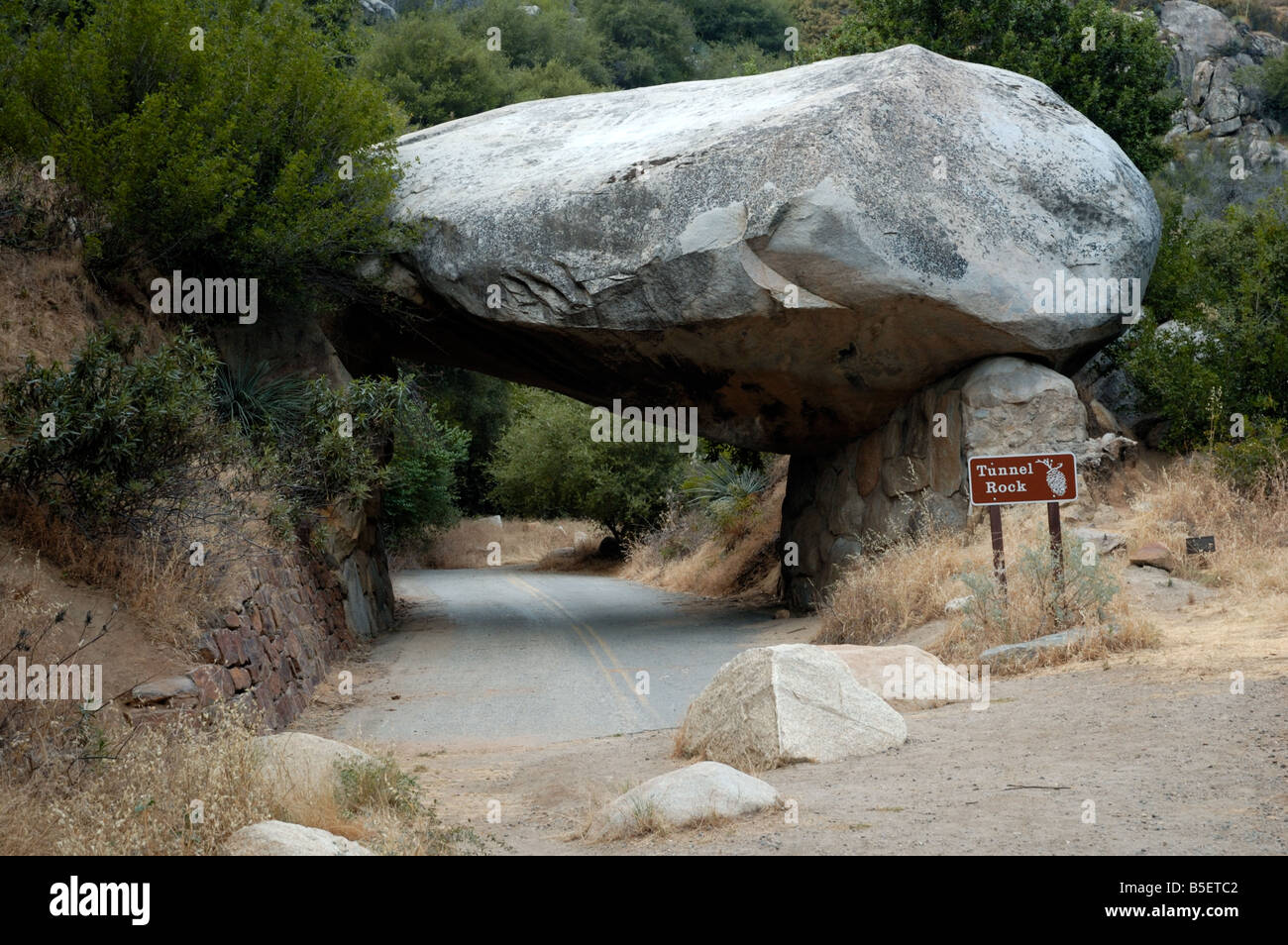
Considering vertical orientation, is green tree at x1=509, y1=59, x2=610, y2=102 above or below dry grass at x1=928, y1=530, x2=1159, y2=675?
above

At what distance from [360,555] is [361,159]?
18.0 feet

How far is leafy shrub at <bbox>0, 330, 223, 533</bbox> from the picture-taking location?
869cm

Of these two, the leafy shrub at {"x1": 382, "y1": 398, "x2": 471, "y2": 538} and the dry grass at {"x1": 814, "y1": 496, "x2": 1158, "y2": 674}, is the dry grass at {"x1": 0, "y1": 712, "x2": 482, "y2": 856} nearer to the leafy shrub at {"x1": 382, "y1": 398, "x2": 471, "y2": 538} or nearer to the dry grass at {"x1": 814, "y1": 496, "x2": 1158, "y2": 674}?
the dry grass at {"x1": 814, "y1": 496, "x2": 1158, "y2": 674}

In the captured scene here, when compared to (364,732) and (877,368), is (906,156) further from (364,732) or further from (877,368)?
(364,732)

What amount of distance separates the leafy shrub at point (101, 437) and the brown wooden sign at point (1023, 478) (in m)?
6.77

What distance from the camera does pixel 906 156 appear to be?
1394 centimetres

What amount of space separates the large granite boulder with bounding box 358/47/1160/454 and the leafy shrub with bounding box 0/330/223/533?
6159 mm

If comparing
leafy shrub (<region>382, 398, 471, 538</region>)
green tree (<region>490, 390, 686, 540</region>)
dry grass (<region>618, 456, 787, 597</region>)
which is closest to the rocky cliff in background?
green tree (<region>490, 390, 686, 540</region>)

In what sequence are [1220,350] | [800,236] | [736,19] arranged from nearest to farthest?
[800,236] → [1220,350] → [736,19]

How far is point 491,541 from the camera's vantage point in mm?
41094

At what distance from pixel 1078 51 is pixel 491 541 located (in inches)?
1000

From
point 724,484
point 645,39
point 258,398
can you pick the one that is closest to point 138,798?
point 258,398

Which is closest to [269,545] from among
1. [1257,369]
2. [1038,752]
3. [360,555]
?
[360,555]

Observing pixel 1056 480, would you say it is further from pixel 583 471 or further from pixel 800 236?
pixel 583 471
